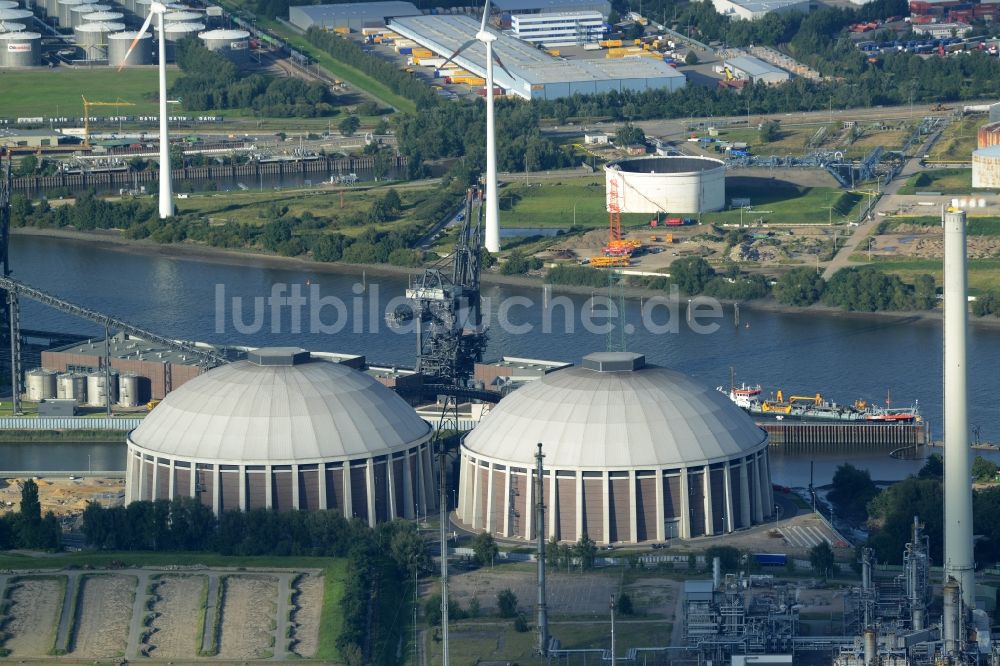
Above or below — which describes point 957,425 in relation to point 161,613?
above

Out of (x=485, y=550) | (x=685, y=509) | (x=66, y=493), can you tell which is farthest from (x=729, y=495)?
(x=66, y=493)

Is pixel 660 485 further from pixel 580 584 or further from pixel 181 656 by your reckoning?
pixel 181 656

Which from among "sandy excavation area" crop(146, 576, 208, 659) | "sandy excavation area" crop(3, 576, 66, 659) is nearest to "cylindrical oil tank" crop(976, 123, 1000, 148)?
"sandy excavation area" crop(146, 576, 208, 659)

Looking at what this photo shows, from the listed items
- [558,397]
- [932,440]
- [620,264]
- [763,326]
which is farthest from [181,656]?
[620,264]

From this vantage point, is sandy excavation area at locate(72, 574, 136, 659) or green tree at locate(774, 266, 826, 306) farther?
green tree at locate(774, 266, 826, 306)

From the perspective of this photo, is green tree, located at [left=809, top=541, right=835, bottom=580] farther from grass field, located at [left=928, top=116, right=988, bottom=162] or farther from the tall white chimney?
grass field, located at [left=928, top=116, right=988, bottom=162]

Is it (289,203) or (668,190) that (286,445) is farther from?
(289,203)
